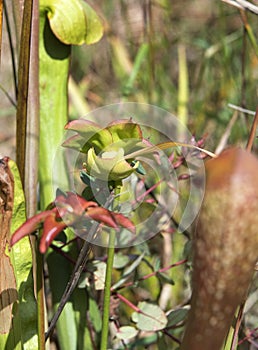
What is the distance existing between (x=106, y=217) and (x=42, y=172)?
45 centimetres

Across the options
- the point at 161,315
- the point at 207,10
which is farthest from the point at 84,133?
the point at 207,10

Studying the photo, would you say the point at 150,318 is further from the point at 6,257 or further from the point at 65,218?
the point at 65,218

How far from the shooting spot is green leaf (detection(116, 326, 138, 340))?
0.72 meters

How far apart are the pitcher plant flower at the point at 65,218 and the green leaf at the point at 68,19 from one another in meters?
0.42

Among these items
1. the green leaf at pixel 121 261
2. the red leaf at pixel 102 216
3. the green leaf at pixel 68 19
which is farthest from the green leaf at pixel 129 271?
the red leaf at pixel 102 216

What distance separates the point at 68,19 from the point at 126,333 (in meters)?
0.40

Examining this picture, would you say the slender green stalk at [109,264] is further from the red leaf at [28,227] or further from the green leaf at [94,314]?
the green leaf at [94,314]

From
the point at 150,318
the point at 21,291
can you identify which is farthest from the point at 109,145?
the point at 150,318

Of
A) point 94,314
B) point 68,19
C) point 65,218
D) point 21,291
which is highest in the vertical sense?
point 68,19

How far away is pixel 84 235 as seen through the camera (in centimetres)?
53

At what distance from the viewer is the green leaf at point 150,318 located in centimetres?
71

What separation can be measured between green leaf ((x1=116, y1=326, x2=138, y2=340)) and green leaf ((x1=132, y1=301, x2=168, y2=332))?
12 millimetres

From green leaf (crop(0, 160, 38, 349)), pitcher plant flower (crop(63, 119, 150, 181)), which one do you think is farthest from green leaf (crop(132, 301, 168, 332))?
pitcher plant flower (crop(63, 119, 150, 181))

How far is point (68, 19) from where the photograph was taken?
0.76m
